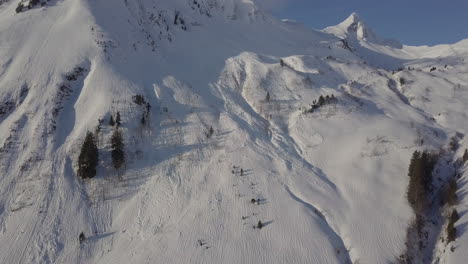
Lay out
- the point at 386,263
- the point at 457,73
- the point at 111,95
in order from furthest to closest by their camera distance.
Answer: the point at 457,73, the point at 111,95, the point at 386,263

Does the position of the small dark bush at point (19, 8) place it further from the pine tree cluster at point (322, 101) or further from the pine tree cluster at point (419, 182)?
the pine tree cluster at point (419, 182)

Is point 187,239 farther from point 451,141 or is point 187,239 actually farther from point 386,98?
point 386,98

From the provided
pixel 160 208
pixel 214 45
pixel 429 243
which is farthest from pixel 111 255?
pixel 214 45

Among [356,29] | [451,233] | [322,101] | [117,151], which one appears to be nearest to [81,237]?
[117,151]

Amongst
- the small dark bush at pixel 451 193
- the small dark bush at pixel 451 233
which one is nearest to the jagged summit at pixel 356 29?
the small dark bush at pixel 451 193

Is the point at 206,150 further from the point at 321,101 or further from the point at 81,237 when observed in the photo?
the point at 321,101

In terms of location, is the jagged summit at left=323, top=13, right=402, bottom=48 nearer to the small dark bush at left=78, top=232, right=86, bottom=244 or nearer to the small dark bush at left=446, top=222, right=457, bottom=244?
the small dark bush at left=446, top=222, right=457, bottom=244

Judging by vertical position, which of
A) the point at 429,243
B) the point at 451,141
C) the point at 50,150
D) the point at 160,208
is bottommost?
the point at 451,141
